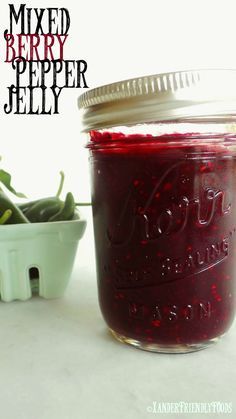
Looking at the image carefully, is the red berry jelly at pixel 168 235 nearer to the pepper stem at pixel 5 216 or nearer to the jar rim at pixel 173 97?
the jar rim at pixel 173 97

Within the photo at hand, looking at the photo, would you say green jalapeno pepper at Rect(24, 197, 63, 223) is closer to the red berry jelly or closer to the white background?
the white background

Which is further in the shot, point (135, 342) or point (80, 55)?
point (80, 55)

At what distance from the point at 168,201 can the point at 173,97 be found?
4.1 inches

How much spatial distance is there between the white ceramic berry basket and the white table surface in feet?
0.24

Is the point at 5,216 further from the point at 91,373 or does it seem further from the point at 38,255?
the point at 91,373

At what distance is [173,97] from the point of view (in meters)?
0.38

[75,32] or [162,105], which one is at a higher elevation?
[75,32]

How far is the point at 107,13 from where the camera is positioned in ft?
3.42

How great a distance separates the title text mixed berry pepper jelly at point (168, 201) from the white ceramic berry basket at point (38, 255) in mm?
160

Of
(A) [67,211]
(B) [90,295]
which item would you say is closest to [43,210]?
(A) [67,211]

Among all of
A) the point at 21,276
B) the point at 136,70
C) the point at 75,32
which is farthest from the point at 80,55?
the point at 21,276

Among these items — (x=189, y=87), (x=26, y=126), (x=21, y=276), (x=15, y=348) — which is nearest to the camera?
(x=189, y=87)

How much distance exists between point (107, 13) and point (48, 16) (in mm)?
154

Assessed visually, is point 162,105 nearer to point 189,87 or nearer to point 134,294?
point 189,87
